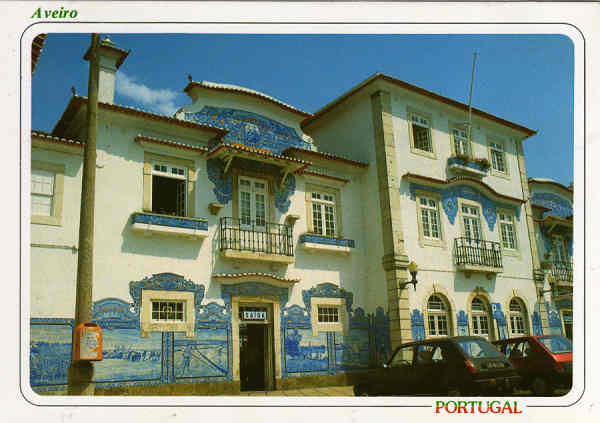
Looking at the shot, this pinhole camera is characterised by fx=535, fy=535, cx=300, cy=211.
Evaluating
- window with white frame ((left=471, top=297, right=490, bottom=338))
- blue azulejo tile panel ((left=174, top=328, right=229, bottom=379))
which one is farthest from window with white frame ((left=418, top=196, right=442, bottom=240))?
blue azulejo tile panel ((left=174, top=328, right=229, bottom=379))

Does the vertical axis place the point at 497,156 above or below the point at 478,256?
above

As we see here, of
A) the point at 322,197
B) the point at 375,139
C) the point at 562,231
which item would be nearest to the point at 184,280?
the point at 322,197

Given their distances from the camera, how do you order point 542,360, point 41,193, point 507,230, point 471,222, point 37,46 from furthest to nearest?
point 507,230 < point 471,222 < point 41,193 < point 542,360 < point 37,46

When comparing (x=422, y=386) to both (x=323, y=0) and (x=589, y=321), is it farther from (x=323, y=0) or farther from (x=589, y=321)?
(x=323, y=0)

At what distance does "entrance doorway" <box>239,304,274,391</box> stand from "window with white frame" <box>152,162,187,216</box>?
2.98 meters

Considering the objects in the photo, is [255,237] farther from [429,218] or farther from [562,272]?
[562,272]

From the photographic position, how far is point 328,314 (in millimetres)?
14688

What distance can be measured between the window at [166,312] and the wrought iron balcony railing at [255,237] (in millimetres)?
1613

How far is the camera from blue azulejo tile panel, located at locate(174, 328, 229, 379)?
38.4 ft

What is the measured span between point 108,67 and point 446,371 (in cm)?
985

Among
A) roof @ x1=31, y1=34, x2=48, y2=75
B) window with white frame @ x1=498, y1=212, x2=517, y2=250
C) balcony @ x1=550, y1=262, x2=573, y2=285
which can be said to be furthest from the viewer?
balcony @ x1=550, y1=262, x2=573, y2=285

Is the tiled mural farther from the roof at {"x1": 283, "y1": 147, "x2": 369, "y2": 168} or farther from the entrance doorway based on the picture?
the roof at {"x1": 283, "y1": 147, "x2": 369, "y2": 168}

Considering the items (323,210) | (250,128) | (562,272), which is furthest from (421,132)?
(562,272)
